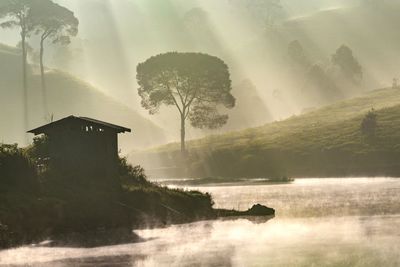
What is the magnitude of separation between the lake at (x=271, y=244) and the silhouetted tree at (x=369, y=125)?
77300 mm

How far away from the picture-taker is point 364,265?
1205 inches

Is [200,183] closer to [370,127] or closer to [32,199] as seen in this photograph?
[370,127]

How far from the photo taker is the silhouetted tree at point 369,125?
458 ft

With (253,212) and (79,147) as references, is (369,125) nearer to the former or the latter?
(253,212)

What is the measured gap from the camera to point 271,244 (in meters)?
40.2

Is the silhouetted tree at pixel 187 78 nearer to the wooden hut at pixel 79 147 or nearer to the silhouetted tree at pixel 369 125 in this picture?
the silhouetted tree at pixel 369 125

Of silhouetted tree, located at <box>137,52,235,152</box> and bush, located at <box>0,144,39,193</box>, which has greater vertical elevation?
silhouetted tree, located at <box>137,52,235,152</box>

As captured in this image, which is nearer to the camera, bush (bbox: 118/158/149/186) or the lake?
the lake

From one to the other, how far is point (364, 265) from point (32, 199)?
26.9 m

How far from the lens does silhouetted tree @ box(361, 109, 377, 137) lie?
458 feet

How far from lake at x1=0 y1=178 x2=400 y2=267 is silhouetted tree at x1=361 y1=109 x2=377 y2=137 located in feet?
254

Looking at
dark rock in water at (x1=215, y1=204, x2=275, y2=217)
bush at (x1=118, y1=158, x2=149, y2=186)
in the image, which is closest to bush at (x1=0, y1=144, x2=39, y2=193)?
bush at (x1=118, y1=158, x2=149, y2=186)

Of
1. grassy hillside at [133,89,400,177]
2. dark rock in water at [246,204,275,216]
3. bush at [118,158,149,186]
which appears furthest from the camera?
grassy hillside at [133,89,400,177]

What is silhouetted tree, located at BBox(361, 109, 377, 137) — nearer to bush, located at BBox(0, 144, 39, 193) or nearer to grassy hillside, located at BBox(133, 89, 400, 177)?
grassy hillside, located at BBox(133, 89, 400, 177)
